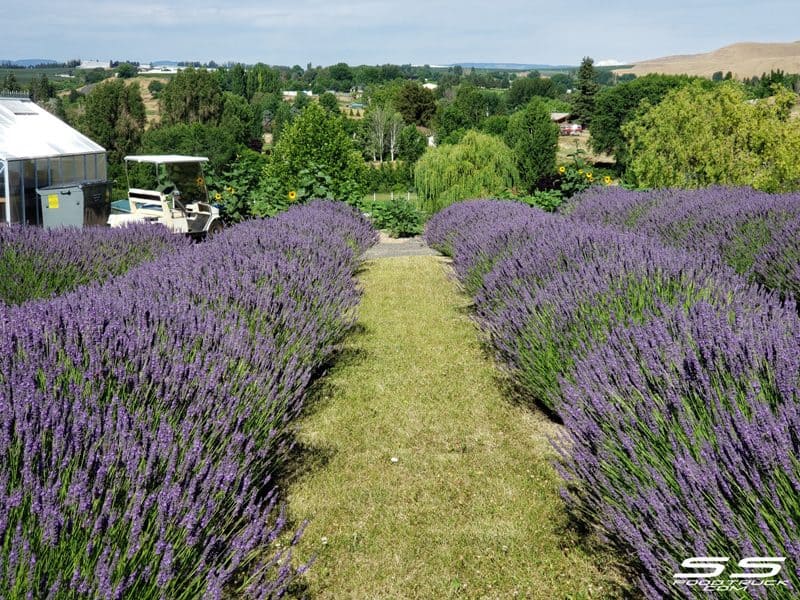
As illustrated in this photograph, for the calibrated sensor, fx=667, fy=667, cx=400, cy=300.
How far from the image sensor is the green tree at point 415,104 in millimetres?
85562

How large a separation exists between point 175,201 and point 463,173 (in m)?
7.64

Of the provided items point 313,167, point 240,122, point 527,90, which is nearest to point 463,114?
point 240,122

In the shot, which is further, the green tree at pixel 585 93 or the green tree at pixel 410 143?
the green tree at pixel 585 93

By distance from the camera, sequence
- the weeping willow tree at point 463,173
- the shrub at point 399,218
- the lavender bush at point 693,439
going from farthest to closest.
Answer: the weeping willow tree at point 463,173, the shrub at point 399,218, the lavender bush at point 693,439

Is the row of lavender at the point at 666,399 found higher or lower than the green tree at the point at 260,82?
lower

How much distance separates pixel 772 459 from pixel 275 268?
3.51 meters

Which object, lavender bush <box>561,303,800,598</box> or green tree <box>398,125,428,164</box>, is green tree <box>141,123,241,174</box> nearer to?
green tree <box>398,125,428,164</box>

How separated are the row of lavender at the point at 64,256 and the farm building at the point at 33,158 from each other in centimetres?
508

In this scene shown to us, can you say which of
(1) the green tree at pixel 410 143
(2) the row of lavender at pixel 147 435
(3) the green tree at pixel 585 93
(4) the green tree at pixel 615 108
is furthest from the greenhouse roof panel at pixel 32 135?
(3) the green tree at pixel 585 93

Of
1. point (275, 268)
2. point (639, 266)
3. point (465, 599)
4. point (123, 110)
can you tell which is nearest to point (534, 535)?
point (465, 599)

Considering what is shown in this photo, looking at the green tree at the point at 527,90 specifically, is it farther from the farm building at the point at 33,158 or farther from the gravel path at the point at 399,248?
the farm building at the point at 33,158

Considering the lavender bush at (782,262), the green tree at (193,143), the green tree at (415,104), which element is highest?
the green tree at (415,104)

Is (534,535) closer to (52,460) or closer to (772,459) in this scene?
(772,459)

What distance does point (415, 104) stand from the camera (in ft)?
283
